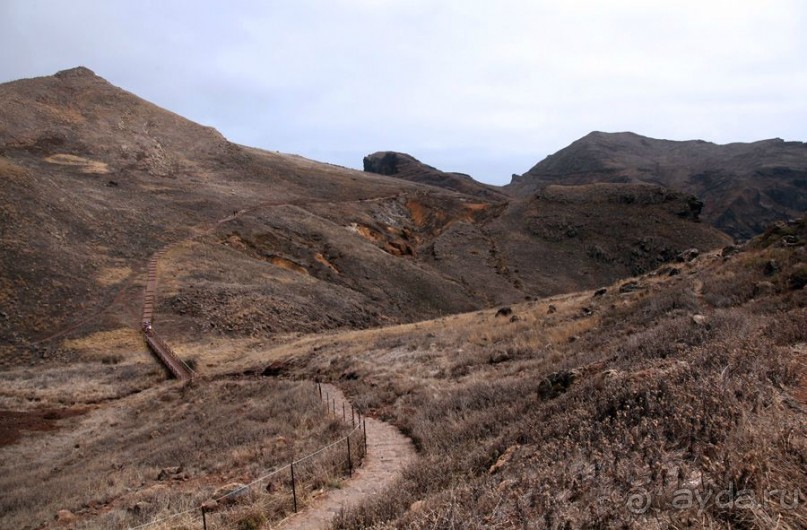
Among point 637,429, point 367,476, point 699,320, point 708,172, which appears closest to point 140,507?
point 367,476

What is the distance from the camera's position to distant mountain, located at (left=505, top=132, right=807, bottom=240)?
353 ft

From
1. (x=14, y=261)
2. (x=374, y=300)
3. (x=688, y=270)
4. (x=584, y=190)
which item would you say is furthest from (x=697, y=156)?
(x=14, y=261)

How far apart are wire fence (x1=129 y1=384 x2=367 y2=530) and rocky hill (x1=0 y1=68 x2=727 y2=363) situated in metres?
23.7

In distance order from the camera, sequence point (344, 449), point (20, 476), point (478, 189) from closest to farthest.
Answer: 1. point (344, 449)
2. point (20, 476)
3. point (478, 189)

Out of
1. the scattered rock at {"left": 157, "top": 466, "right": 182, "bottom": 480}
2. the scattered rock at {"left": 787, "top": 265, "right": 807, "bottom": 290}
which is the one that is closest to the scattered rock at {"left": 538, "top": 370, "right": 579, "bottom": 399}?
the scattered rock at {"left": 787, "top": 265, "right": 807, "bottom": 290}

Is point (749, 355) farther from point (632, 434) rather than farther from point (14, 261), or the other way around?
point (14, 261)

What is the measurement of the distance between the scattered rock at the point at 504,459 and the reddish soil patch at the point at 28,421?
709 inches

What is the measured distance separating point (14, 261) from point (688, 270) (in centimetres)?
3646

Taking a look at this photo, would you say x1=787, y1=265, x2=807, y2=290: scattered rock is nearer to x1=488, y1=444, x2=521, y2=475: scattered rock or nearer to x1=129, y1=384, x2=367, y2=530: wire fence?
x1=488, y1=444, x2=521, y2=475: scattered rock

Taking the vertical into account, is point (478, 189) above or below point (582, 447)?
above

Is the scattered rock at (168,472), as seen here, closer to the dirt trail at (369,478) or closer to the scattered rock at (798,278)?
the dirt trail at (369,478)

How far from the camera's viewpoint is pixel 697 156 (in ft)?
520

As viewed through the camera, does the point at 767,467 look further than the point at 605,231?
No

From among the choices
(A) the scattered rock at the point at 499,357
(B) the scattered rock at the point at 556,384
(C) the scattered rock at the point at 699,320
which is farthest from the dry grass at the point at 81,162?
(C) the scattered rock at the point at 699,320
